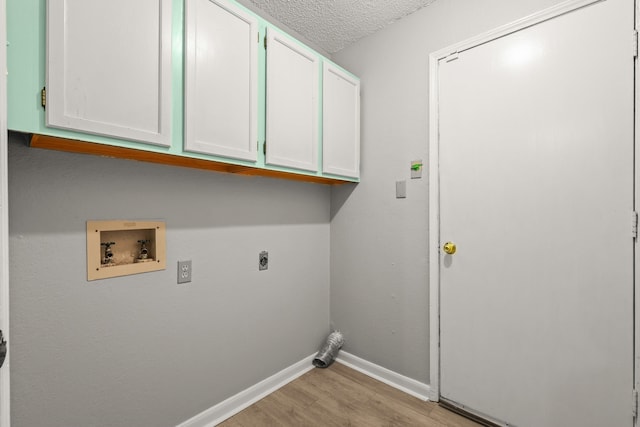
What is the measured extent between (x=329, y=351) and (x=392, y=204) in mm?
1266

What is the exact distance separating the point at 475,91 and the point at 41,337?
2.43 meters

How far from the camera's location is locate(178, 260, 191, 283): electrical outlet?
4.88 ft

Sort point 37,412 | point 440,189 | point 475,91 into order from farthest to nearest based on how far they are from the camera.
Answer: point 440,189 → point 475,91 → point 37,412

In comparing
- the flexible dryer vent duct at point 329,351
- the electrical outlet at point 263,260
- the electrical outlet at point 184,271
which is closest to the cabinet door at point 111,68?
the electrical outlet at point 184,271

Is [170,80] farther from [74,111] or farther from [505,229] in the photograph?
[505,229]

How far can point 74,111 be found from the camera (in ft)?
3.07

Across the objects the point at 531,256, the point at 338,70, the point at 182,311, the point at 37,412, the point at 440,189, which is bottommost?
the point at 37,412

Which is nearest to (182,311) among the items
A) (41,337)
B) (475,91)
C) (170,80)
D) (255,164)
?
(41,337)

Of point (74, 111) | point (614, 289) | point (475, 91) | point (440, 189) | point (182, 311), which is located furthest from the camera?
point (440, 189)

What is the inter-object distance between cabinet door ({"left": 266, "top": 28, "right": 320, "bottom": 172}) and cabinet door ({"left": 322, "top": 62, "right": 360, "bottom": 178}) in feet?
0.32

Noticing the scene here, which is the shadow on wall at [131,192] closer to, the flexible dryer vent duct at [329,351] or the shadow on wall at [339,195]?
the shadow on wall at [339,195]

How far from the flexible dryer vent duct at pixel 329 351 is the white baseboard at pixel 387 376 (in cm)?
9

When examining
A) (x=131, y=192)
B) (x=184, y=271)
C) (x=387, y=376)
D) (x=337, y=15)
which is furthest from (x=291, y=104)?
(x=387, y=376)

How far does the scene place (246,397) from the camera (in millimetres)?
Answer: 1745
